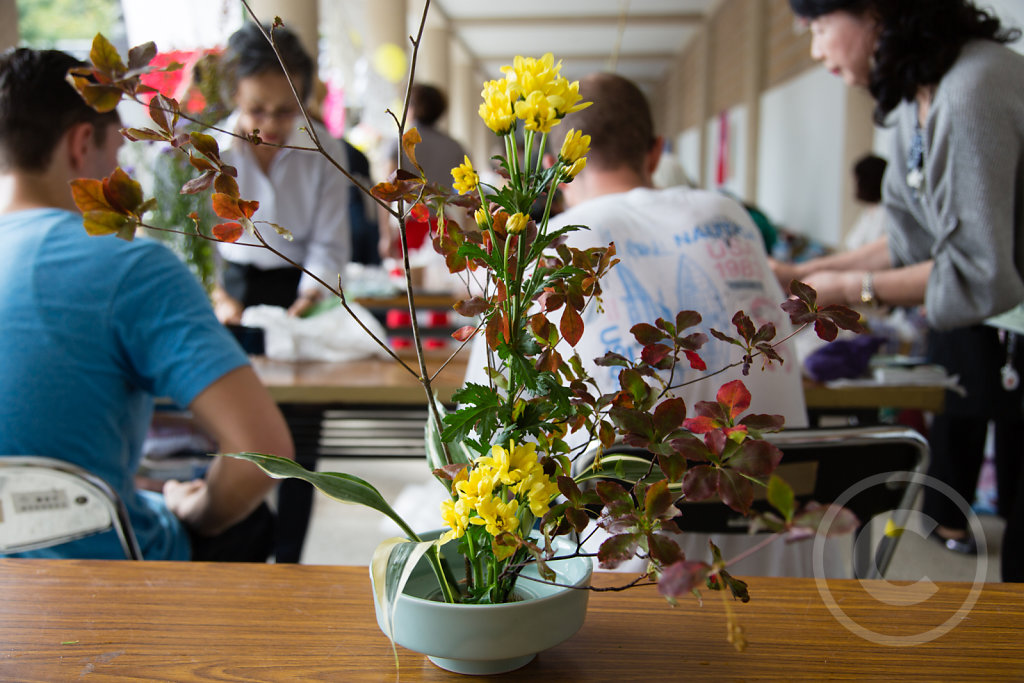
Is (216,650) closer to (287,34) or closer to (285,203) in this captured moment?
(287,34)

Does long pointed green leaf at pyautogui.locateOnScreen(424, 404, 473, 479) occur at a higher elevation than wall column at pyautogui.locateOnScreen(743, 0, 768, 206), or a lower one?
lower

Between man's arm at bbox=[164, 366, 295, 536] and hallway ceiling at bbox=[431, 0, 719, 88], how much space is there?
10.1 meters

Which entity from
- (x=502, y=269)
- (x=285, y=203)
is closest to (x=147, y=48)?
(x=502, y=269)

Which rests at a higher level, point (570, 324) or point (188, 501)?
point (570, 324)

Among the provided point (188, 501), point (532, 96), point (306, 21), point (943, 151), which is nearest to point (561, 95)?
point (532, 96)

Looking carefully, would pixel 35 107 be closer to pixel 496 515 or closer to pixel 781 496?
pixel 496 515

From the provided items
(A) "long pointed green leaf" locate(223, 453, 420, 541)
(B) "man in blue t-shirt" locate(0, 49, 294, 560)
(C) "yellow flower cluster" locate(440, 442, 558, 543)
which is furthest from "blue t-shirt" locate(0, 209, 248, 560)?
(C) "yellow flower cluster" locate(440, 442, 558, 543)

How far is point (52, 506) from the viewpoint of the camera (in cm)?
110

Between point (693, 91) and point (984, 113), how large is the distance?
12.8 metres

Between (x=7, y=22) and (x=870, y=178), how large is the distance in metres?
3.95

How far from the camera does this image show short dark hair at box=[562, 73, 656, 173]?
1565mm

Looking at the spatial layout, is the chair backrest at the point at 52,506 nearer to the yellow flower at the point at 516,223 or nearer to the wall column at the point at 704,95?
the yellow flower at the point at 516,223

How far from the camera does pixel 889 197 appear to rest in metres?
2.14

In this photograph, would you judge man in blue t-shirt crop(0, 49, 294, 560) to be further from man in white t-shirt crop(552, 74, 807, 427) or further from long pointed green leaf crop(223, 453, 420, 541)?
long pointed green leaf crop(223, 453, 420, 541)
